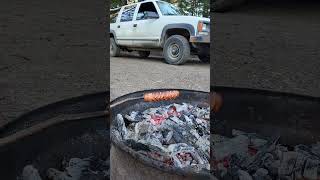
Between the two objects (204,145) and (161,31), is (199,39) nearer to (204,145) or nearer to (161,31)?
(161,31)

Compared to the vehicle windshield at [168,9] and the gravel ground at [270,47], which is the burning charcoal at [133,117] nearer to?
the gravel ground at [270,47]

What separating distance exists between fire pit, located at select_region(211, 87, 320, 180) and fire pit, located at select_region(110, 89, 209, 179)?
0.24m

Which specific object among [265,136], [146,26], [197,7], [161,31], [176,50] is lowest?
[265,136]

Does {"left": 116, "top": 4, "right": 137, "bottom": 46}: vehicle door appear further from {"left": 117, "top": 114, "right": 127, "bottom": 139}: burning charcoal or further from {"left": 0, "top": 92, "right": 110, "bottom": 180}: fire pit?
{"left": 0, "top": 92, "right": 110, "bottom": 180}: fire pit

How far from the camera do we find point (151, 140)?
83.1 inches

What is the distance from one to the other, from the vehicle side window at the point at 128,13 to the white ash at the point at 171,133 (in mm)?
5575

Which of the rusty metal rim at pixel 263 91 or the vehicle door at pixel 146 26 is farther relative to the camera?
the vehicle door at pixel 146 26

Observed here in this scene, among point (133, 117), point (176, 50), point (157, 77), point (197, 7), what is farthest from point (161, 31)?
point (133, 117)

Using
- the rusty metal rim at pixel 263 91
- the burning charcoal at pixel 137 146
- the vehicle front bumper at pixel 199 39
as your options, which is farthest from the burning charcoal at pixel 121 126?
the vehicle front bumper at pixel 199 39

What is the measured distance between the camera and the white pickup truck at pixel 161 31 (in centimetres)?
634

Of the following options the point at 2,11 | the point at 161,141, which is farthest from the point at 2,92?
the point at 161,141

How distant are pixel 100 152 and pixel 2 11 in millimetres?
556

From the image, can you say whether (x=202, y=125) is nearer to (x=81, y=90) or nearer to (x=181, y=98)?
(x=181, y=98)

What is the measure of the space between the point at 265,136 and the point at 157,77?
4655mm
